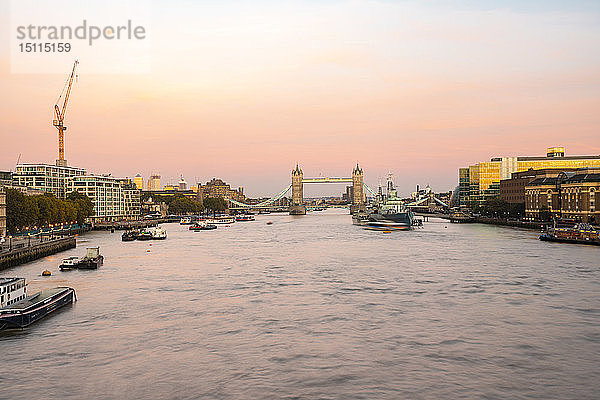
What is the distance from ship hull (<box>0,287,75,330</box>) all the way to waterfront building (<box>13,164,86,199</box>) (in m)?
117

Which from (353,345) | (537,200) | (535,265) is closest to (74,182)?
(537,200)

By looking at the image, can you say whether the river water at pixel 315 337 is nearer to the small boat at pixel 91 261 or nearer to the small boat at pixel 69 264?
the small boat at pixel 69 264

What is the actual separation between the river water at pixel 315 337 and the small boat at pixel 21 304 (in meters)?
0.73

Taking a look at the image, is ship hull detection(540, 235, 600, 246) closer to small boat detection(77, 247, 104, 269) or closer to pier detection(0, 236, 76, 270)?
small boat detection(77, 247, 104, 269)

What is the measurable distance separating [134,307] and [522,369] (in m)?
18.6

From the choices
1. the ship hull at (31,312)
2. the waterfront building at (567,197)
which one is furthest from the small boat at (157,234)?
the waterfront building at (567,197)

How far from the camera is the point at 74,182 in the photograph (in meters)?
144

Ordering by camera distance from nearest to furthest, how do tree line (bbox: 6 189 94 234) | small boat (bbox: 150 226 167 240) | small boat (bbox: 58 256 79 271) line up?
small boat (bbox: 58 256 79 271) → tree line (bbox: 6 189 94 234) → small boat (bbox: 150 226 167 240)

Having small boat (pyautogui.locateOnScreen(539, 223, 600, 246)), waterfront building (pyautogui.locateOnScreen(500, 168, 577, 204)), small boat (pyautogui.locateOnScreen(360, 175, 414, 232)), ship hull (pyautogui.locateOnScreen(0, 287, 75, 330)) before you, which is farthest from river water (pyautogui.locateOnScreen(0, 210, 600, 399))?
waterfront building (pyautogui.locateOnScreen(500, 168, 577, 204))

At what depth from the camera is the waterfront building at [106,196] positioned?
471ft

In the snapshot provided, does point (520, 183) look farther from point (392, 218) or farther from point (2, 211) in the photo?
point (2, 211)

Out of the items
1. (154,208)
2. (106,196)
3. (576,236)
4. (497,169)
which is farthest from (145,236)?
(497,169)

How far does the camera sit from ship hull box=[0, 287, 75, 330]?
79.9 feet

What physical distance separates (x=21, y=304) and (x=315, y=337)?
528 inches
